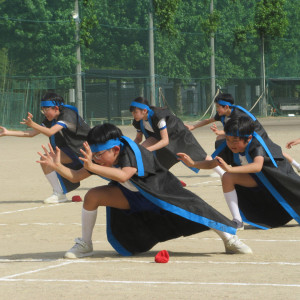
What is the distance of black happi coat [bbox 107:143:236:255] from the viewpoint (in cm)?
671

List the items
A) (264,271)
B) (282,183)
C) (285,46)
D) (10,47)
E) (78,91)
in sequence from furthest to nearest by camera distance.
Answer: (285,46)
(10,47)
(78,91)
(282,183)
(264,271)

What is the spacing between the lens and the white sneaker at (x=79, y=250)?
7035mm

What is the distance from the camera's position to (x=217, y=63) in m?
49.6

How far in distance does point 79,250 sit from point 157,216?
732 mm

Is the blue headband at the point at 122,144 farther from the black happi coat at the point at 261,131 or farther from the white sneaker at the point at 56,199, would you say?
the white sneaker at the point at 56,199

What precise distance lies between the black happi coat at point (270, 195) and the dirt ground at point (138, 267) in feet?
0.46

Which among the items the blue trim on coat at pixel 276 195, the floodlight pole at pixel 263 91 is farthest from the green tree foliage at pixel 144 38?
the blue trim on coat at pixel 276 195

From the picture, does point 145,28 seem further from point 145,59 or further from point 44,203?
point 44,203

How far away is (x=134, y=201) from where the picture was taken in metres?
7.04

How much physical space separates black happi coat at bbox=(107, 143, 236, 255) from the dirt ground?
0.17m

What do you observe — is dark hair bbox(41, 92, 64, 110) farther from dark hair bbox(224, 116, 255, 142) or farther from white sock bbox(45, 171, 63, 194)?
dark hair bbox(224, 116, 255, 142)

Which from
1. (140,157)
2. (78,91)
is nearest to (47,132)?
(140,157)

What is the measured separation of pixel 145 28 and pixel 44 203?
33.6m

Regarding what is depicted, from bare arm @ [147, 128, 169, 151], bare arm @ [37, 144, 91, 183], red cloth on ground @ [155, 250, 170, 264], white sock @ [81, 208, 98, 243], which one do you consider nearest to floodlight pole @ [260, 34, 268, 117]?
bare arm @ [147, 128, 169, 151]
